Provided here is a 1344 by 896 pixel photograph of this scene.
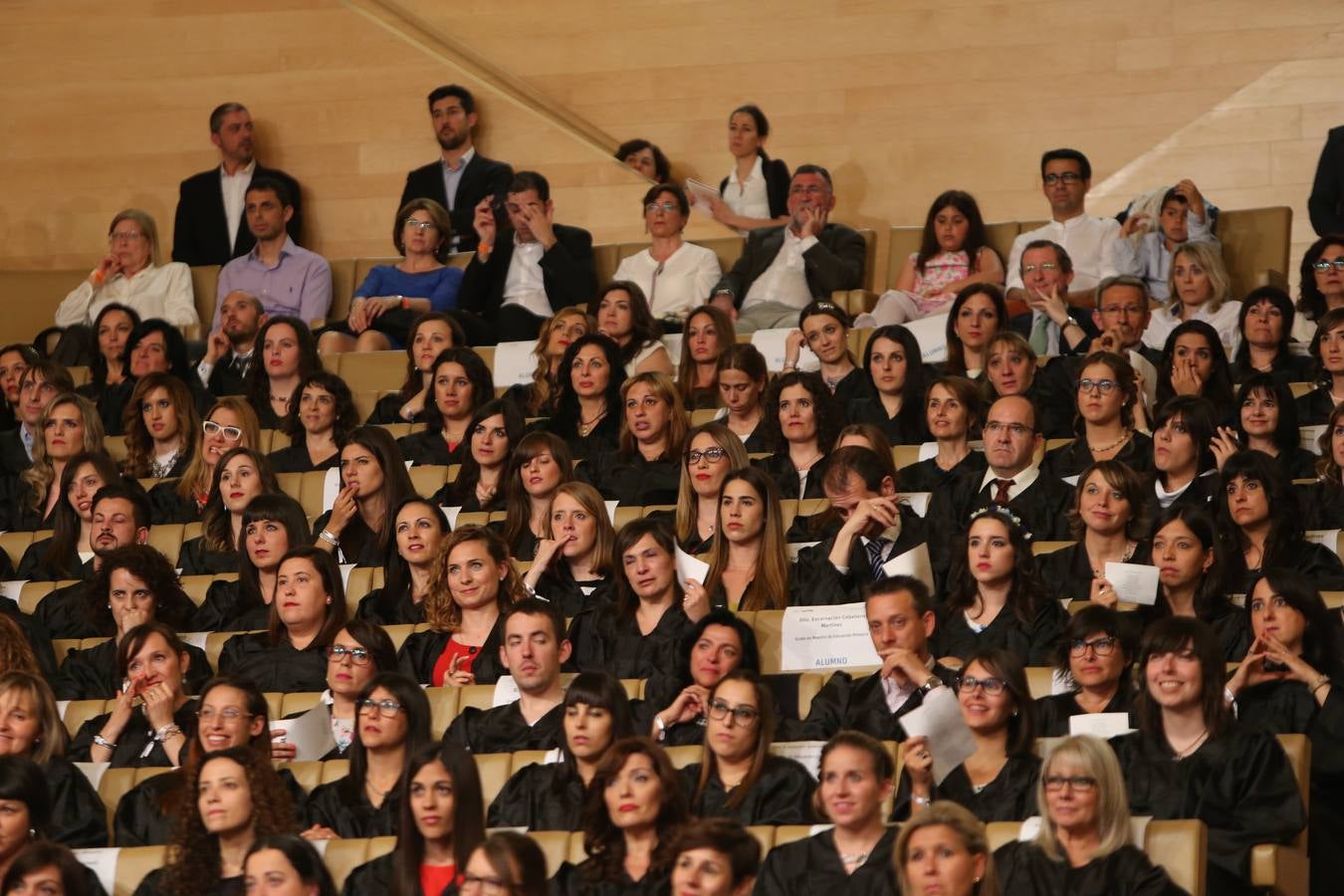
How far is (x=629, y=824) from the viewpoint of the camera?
439cm

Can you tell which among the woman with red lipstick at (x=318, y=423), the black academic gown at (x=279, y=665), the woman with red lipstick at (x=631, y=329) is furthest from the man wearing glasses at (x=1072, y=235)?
the black academic gown at (x=279, y=665)

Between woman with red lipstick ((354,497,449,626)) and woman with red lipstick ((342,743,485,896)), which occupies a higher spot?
woman with red lipstick ((354,497,449,626))

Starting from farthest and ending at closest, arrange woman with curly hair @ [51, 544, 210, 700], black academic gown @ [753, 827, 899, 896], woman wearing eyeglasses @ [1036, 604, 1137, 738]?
woman with curly hair @ [51, 544, 210, 700] → woman wearing eyeglasses @ [1036, 604, 1137, 738] → black academic gown @ [753, 827, 899, 896]

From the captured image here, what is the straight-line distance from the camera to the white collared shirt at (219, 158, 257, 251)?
8883 millimetres

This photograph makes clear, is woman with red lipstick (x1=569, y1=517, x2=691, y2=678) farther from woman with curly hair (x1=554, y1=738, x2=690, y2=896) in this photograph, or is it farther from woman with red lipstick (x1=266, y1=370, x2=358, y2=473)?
woman with red lipstick (x1=266, y1=370, x2=358, y2=473)

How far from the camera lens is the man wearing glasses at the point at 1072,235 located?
7.36 meters

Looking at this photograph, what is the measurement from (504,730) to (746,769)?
66cm

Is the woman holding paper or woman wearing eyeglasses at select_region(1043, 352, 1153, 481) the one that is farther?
woman wearing eyeglasses at select_region(1043, 352, 1153, 481)

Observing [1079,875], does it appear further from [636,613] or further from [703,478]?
[703,478]

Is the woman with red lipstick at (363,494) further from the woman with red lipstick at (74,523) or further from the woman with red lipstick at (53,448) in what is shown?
the woman with red lipstick at (53,448)

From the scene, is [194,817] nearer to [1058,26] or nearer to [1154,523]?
[1154,523]

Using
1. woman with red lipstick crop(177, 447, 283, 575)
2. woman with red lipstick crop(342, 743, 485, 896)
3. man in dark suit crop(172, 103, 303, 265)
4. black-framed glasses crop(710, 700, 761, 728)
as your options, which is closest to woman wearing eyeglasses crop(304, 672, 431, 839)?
woman with red lipstick crop(342, 743, 485, 896)

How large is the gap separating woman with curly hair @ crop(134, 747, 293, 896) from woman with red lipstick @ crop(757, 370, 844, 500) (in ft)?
6.53

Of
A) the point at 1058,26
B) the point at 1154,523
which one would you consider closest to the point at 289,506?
the point at 1154,523
